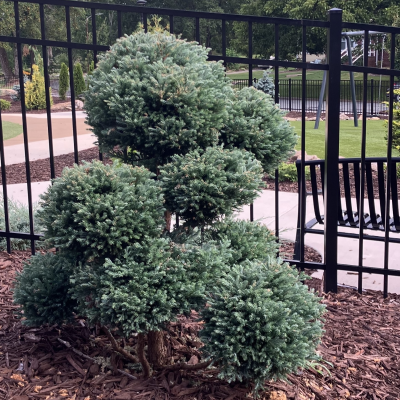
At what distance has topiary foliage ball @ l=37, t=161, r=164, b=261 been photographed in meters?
2.15

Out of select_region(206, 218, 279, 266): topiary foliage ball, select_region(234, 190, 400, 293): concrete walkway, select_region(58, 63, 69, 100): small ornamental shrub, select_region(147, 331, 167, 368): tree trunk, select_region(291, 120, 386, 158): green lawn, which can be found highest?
select_region(58, 63, 69, 100): small ornamental shrub

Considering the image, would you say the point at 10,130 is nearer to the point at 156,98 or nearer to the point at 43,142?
the point at 43,142

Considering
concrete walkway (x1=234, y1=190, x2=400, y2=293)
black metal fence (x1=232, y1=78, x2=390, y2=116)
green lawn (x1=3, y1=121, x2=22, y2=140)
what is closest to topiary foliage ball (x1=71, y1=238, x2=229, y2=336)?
concrete walkway (x1=234, y1=190, x2=400, y2=293)

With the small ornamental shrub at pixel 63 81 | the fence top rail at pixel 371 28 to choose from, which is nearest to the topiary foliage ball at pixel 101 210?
the fence top rail at pixel 371 28

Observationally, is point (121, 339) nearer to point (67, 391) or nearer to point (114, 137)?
point (67, 391)

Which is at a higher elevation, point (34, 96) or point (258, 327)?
point (34, 96)

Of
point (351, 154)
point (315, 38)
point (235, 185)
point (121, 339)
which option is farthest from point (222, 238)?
point (315, 38)

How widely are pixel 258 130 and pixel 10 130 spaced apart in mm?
13855

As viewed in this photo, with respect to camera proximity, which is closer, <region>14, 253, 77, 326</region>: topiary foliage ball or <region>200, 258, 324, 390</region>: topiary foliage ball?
<region>200, 258, 324, 390</region>: topiary foliage ball

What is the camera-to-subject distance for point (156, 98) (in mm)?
2385

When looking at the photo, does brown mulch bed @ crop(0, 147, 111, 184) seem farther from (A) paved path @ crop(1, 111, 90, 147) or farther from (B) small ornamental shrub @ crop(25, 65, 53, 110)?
(B) small ornamental shrub @ crop(25, 65, 53, 110)

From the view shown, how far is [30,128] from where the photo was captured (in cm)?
1532

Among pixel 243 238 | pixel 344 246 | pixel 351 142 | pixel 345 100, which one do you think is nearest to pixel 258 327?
pixel 243 238

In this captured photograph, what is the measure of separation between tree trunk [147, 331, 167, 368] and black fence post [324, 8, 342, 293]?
1.47m
